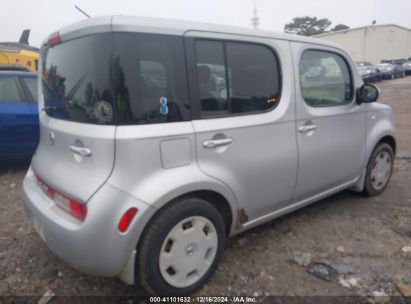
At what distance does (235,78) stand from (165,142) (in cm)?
80

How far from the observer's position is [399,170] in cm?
502

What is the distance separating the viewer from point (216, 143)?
224 cm

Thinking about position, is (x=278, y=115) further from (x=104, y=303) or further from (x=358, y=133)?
(x=104, y=303)

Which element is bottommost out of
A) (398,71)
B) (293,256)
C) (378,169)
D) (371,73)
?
(398,71)

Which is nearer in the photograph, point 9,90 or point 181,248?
point 181,248

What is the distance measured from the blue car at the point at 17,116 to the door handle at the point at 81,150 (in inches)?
125

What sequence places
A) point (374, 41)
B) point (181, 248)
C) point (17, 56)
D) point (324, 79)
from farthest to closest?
point (374, 41), point (17, 56), point (324, 79), point (181, 248)

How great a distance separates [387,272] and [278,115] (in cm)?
153

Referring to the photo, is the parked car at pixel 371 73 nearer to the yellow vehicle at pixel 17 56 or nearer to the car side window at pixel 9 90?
the yellow vehicle at pixel 17 56

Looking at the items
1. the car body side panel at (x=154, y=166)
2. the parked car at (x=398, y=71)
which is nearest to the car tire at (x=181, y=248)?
the car body side panel at (x=154, y=166)

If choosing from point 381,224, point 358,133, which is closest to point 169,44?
point 358,133

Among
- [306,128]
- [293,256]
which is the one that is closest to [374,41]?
[306,128]

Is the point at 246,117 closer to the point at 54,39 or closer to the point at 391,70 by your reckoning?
the point at 54,39

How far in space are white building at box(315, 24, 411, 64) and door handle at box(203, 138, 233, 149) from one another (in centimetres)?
4592
